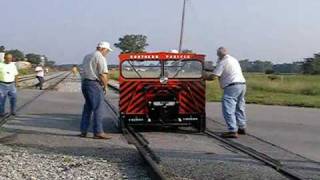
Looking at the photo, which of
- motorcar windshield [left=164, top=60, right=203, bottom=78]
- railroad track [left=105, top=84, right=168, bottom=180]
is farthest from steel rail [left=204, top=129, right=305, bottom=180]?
motorcar windshield [left=164, top=60, right=203, bottom=78]

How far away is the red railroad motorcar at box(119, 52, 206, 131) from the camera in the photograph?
14.2 m

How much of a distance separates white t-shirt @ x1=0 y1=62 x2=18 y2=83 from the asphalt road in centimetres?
583

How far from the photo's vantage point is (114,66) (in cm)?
1609

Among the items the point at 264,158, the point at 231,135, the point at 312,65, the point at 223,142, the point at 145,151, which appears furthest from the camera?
the point at 312,65

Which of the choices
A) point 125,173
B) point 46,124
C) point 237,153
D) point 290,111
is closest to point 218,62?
point 237,153

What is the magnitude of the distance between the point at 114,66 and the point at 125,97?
6.84 feet

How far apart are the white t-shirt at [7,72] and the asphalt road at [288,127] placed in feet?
19.1

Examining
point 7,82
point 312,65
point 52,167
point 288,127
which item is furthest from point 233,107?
point 312,65

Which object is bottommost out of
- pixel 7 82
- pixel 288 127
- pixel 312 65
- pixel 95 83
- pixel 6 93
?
pixel 312 65

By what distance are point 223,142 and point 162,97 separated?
225cm

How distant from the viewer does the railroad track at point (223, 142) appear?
8537mm

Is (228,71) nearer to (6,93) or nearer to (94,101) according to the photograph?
(94,101)

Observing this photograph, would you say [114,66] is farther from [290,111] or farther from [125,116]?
[290,111]

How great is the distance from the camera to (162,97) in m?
14.1
